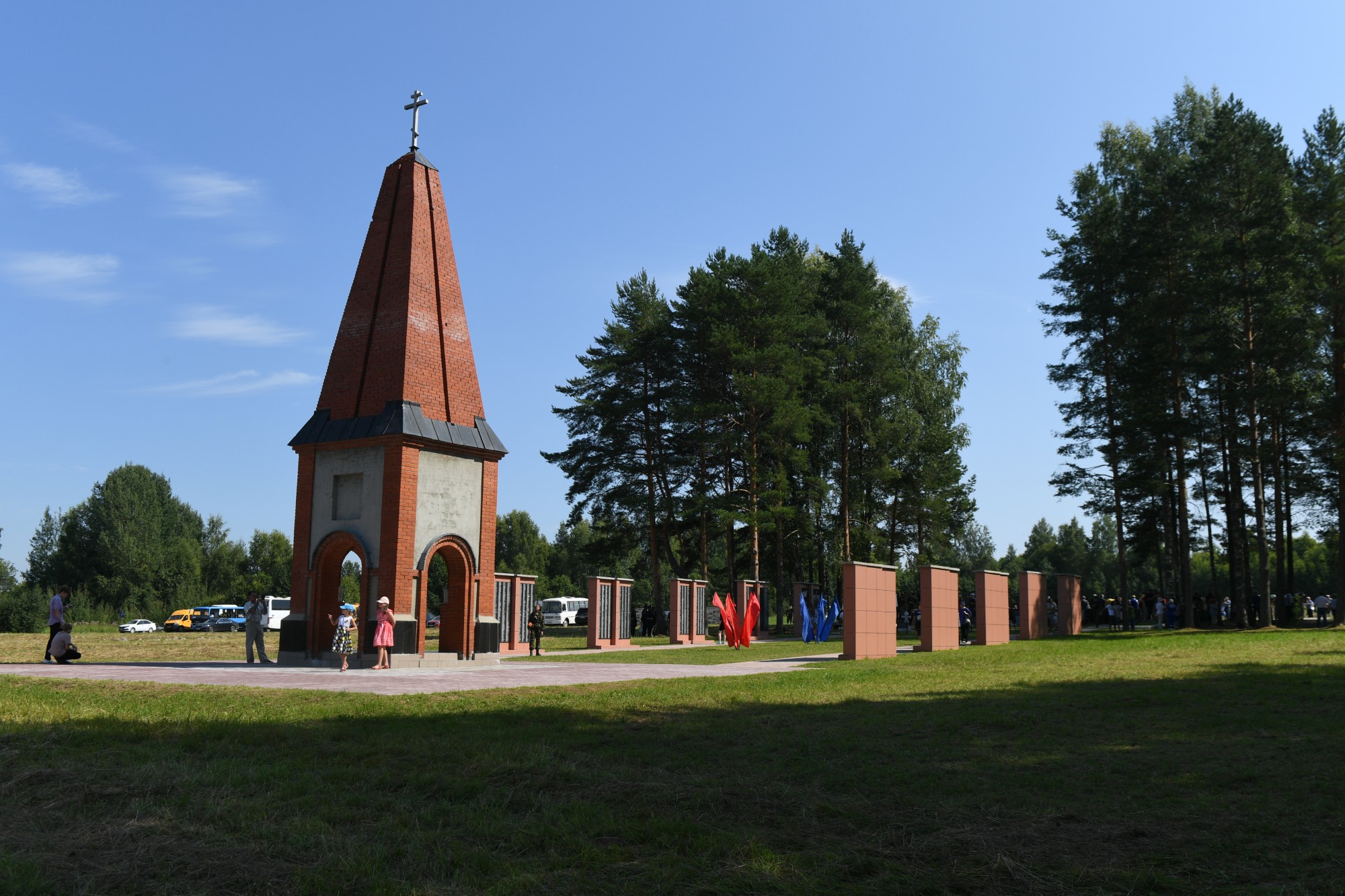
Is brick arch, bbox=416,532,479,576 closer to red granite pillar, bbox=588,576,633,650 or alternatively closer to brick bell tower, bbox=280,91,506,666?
brick bell tower, bbox=280,91,506,666

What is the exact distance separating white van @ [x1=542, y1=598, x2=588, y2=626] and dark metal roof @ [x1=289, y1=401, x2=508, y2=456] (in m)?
47.0

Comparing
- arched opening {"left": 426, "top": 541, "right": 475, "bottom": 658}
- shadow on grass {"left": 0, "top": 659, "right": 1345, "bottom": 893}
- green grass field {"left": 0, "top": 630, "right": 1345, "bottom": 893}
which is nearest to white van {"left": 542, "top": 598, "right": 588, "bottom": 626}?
arched opening {"left": 426, "top": 541, "right": 475, "bottom": 658}

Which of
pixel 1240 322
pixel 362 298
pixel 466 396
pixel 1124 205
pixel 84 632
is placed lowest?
pixel 84 632

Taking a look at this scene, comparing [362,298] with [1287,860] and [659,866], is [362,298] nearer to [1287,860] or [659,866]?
[659,866]

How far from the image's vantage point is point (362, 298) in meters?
21.8

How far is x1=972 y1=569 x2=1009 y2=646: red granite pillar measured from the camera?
1038 inches

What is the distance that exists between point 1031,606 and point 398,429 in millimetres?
19957

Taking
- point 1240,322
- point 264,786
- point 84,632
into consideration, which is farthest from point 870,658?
point 84,632

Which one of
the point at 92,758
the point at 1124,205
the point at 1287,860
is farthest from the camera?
the point at 1124,205

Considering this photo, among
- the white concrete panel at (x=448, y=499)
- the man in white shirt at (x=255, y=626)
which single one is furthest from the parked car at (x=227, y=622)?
the white concrete panel at (x=448, y=499)

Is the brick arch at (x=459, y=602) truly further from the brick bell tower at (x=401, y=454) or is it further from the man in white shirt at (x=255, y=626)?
the man in white shirt at (x=255, y=626)

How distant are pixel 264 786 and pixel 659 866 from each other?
134 inches

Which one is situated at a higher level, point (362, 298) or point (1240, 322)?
point (1240, 322)

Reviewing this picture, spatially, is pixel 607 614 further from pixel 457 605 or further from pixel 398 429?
pixel 398 429
